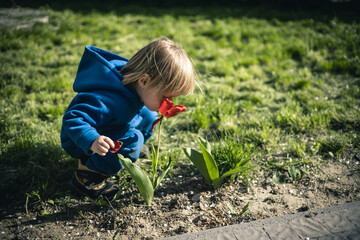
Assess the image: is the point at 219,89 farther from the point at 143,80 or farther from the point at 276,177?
the point at 143,80

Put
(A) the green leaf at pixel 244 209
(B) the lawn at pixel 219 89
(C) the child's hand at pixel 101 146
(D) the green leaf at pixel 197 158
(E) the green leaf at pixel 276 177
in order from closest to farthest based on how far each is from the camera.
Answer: (C) the child's hand at pixel 101 146
(A) the green leaf at pixel 244 209
(D) the green leaf at pixel 197 158
(E) the green leaf at pixel 276 177
(B) the lawn at pixel 219 89

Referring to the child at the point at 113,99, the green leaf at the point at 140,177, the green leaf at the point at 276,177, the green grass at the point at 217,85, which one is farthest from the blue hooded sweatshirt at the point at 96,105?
the green leaf at the point at 276,177

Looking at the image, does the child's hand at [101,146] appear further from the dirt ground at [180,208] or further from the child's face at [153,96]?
the dirt ground at [180,208]

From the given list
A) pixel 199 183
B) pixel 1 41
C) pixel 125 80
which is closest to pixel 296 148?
pixel 199 183

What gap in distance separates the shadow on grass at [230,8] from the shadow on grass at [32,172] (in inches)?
181

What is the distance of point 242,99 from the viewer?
352cm

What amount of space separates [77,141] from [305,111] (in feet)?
8.74

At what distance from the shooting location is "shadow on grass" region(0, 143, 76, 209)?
213 cm

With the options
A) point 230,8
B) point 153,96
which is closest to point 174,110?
point 153,96

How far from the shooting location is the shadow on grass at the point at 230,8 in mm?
6453

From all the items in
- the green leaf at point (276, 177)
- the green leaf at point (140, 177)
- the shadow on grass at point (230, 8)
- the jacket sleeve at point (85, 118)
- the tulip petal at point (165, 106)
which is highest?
the shadow on grass at point (230, 8)

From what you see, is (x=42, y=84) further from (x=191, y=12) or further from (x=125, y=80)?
(x=191, y=12)

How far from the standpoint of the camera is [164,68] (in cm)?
182

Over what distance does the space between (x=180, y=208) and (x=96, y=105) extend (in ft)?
3.22
